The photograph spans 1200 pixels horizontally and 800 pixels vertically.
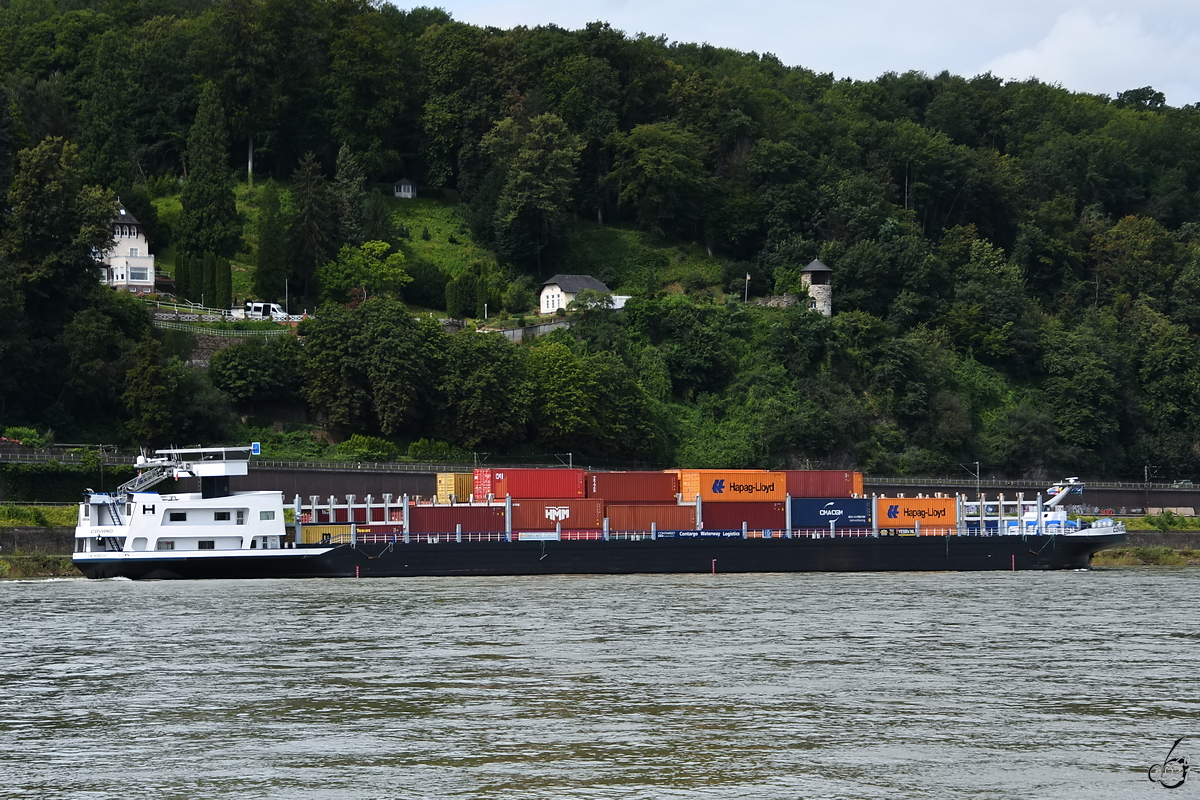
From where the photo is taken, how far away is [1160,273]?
412 ft

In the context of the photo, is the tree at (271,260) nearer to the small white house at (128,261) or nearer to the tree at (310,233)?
the tree at (310,233)

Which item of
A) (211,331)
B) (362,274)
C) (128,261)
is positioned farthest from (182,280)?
(362,274)

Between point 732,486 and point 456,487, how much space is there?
13391 millimetres

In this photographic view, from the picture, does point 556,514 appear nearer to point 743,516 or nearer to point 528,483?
point 528,483

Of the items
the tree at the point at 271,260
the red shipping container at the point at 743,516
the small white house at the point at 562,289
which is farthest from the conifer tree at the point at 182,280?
the red shipping container at the point at 743,516

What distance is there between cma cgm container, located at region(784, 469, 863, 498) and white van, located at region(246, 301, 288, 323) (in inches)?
1624

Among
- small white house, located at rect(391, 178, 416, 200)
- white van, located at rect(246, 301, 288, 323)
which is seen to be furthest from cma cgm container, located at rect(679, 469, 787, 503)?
small white house, located at rect(391, 178, 416, 200)

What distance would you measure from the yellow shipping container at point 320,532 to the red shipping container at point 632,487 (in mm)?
11959

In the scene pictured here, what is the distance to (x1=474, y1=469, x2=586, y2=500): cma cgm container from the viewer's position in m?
66.1

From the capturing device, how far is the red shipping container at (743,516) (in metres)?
68.5

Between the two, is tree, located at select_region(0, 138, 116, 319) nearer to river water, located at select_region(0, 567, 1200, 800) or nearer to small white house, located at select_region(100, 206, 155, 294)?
small white house, located at select_region(100, 206, 155, 294)

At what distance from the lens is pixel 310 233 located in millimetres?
104625

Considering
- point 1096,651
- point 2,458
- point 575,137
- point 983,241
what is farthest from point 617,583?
point 983,241

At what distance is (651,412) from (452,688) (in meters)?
63.7
